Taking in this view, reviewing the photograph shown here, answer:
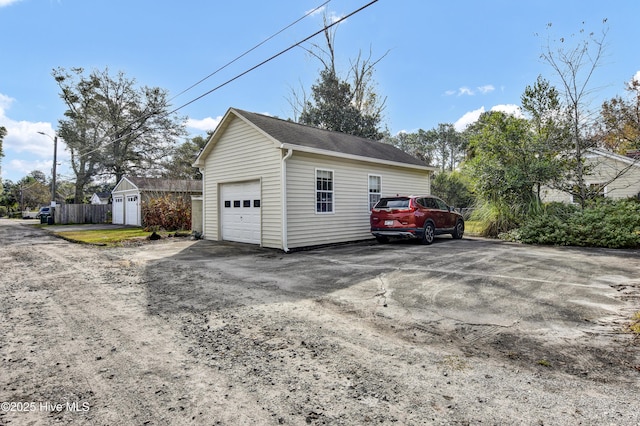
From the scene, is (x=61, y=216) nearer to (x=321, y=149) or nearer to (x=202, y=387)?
(x=321, y=149)

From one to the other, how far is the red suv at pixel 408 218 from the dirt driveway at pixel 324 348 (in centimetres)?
390

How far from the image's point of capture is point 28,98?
810 inches

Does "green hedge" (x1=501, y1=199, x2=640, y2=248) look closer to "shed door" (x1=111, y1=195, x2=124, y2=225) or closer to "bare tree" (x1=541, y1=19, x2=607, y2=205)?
"bare tree" (x1=541, y1=19, x2=607, y2=205)

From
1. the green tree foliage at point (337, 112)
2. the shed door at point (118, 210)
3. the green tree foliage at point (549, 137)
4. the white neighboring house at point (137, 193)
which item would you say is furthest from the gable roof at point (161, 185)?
the green tree foliage at point (549, 137)

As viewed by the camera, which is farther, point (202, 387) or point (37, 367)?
point (37, 367)

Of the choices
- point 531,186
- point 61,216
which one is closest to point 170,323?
point 531,186

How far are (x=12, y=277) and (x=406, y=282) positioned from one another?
8.14m

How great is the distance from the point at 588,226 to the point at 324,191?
8.90 m

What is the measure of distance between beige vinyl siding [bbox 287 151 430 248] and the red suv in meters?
1.29

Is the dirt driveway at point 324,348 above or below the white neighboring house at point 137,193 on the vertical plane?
below

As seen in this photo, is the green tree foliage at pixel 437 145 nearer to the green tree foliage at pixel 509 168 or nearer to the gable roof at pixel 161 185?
the gable roof at pixel 161 185

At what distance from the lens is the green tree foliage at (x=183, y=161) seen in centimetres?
3541

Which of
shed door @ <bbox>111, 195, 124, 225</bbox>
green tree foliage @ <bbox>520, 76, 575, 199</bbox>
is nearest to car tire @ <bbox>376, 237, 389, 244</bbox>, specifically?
green tree foliage @ <bbox>520, 76, 575, 199</bbox>

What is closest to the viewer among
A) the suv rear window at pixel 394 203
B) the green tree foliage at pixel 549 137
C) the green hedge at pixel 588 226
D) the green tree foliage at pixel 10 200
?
the green hedge at pixel 588 226
